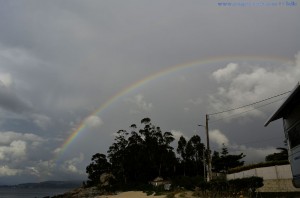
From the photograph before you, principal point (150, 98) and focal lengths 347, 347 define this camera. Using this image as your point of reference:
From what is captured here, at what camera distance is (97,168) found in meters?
106

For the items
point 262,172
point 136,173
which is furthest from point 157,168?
point 262,172

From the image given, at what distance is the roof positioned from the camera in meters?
10.2

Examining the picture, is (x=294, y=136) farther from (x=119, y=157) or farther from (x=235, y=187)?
(x=119, y=157)

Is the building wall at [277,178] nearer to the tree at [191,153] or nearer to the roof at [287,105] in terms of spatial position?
the roof at [287,105]

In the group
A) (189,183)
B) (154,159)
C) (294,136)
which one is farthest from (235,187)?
(154,159)

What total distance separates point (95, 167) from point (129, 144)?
57.8 ft

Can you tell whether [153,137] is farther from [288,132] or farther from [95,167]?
[288,132]

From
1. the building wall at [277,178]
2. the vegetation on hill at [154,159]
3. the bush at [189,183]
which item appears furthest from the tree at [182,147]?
the building wall at [277,178]

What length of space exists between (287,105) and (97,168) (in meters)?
99.3

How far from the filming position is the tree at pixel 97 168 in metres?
105

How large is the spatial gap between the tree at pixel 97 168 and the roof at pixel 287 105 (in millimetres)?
93919

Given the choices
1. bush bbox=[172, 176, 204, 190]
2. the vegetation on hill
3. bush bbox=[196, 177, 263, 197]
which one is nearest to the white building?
bush bbox=[196, 177, 263, 197]

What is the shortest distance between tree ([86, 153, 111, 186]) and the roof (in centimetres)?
9392

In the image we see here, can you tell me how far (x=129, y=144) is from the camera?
95938mm
